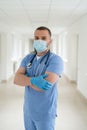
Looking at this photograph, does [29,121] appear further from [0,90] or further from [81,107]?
[0,90]

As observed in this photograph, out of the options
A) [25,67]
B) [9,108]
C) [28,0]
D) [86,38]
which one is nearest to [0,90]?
[9,108]

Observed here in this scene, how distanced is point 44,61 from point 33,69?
0.12 meters

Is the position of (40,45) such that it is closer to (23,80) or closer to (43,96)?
(23,80)

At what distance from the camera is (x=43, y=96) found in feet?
6.31

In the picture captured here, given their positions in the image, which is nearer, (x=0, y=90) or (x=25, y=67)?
(x=25, y=67)

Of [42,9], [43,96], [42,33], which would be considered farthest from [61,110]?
[42,33]

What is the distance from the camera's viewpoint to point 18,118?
4.62 meters

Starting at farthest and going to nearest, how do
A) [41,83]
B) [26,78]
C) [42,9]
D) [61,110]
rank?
[42,9] < [61,110] < [26,78] < [41,83]

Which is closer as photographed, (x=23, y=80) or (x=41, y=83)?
(x=41, y=83)

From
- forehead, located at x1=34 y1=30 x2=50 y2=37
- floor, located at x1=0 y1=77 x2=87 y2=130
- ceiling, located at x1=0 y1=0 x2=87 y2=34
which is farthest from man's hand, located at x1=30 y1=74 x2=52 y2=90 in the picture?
ceiling, located at x1=0 y1=0 x2=87 y2=34

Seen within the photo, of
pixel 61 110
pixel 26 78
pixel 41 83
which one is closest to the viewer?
pixel 41 83

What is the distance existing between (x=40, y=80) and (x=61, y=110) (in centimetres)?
357

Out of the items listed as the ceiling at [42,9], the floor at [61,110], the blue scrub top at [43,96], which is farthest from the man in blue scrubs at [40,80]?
the ceiling at [42,9]

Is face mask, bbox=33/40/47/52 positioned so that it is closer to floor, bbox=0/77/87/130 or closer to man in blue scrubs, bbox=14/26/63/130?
man in blue scrubs, bbox=14/26/63/130
